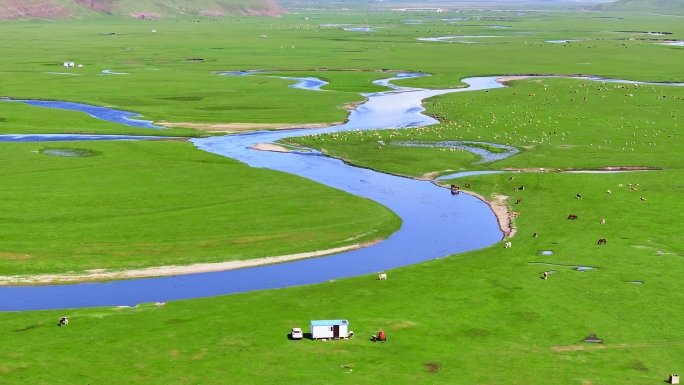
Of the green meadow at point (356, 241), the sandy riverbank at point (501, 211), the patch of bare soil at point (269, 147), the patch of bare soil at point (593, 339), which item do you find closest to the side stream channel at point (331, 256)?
→ the sandy riverbank at point (501, 211)

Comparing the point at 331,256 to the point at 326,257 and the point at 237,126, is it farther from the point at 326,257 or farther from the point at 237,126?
the point at 237,126

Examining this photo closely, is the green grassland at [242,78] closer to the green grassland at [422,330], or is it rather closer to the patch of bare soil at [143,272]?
the patch of bare soil at [143,272]

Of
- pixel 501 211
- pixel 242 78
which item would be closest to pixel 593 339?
pixel 501 211

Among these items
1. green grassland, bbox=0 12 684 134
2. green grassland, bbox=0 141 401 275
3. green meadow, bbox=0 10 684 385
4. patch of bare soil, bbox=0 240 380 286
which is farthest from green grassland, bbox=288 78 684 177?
patch of bare soil, bbox=0 240 380 286

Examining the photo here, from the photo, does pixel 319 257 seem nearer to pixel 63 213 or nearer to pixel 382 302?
pixel 382 302

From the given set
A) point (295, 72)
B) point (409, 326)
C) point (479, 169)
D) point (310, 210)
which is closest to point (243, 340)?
point (409, 326)
